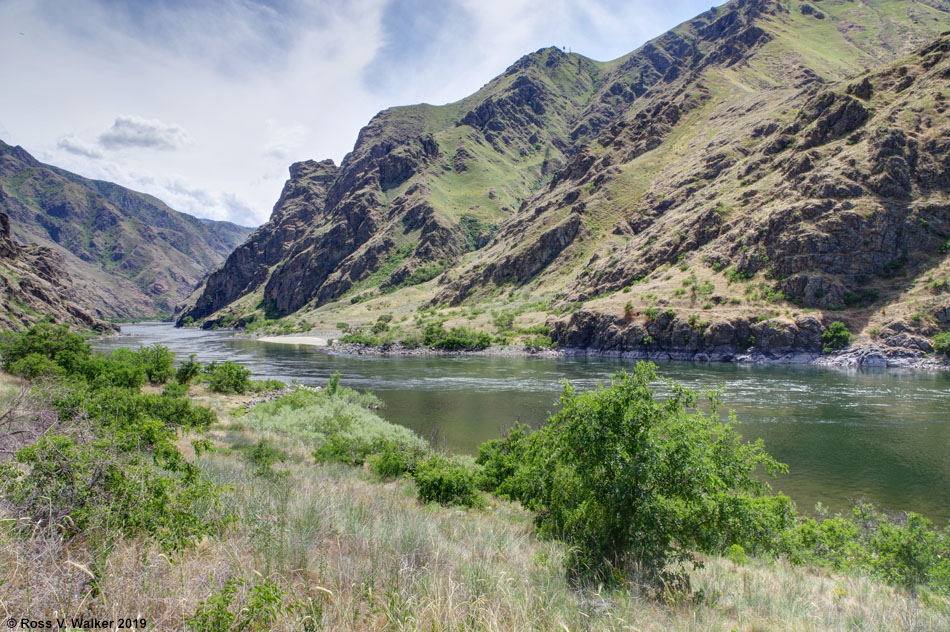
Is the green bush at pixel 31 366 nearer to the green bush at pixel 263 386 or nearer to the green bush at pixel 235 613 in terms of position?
the green bush at pixel 263 386

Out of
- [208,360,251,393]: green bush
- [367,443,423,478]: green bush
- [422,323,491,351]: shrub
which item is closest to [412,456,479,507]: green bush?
[367,443,423,478]: green bush

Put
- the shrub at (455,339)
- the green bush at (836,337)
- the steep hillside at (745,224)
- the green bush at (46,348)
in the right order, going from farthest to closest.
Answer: the shrub at (455,339) → the steep hillside at (745,224) → the green bush at (836,337) → the green bush at (46,348)

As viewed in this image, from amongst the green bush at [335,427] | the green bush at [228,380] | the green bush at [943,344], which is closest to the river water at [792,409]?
the green bush at [335,427]

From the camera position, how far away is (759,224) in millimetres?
73125

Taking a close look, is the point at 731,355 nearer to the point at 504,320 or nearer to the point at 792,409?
the point at 792,409

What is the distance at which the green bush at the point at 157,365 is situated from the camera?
30.8 m

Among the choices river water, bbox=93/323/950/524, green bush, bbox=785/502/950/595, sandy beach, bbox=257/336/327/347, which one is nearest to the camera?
green bush, bbox=785/502/950/595

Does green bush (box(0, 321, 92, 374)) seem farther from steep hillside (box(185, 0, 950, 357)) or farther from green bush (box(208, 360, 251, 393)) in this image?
steep hillside (box(185, 0, 950, 357))

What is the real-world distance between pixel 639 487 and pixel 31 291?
133 metres

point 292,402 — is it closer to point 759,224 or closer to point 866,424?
point 866,424

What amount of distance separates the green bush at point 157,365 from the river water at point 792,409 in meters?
15.5

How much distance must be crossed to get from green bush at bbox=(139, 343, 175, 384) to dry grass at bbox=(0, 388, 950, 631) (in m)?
29.5

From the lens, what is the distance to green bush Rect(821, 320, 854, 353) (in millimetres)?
→ 55281

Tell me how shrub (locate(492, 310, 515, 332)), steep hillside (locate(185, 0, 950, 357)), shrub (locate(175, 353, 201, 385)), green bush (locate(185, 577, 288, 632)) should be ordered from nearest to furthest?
1. green bush (locate(185, 577, 288, 632))
2. shrub (locate(175, 353, 201, 385))
3. steep hillside (locate(185, 0, 950, 357))
4. shrub (locate(492, 310, 515, 332))
